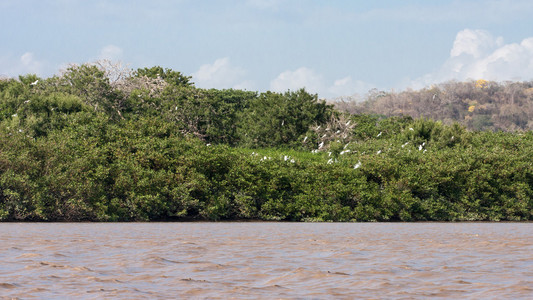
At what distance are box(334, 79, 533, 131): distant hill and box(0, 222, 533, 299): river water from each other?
87173 mm

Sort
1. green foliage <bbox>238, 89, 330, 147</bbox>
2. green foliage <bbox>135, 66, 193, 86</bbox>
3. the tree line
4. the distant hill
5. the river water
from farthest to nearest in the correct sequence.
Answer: the distant hill → green foliage <bbox>135, 66, 193, 86</bbox> → green foliage <bbox>238, 89, 330, 147</bbox> → the tree line → the river water

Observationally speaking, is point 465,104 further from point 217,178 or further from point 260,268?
point 260,268

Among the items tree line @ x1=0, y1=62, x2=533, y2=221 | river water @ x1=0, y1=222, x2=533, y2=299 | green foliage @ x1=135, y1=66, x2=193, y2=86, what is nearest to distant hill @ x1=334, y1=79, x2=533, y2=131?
green foliage @ x1=135, y1=66, x2=193, y2=86

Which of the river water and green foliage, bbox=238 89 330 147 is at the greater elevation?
green foliage, bbox=238 89 330 147

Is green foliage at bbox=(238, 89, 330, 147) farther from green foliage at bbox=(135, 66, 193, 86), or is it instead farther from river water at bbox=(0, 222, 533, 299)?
river water at bbox=(0, 222, 533, 299)

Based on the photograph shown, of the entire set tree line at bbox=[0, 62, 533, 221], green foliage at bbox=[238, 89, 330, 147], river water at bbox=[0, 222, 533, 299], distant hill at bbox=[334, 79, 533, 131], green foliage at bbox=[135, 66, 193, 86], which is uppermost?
distant hill at bbox=[334, 79, 533, 131]

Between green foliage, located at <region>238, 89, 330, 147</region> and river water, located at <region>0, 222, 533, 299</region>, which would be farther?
green foliage, located at <region>238, 89, 330, 147</region>

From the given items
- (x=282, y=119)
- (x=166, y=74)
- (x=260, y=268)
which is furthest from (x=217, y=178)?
(x=166, y=74)

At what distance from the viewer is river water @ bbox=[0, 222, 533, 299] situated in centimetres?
615

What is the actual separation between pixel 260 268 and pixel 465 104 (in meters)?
106

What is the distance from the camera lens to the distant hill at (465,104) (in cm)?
9788

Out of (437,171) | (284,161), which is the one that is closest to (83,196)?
(284,161)

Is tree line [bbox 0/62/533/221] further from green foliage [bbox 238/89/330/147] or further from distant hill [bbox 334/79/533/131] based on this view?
distant hill [bbox 334/79/533/131]

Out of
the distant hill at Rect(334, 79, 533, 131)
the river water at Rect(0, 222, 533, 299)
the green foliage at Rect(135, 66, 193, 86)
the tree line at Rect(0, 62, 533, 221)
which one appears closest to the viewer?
the river water at Rect(0, 222, 533, 299)
